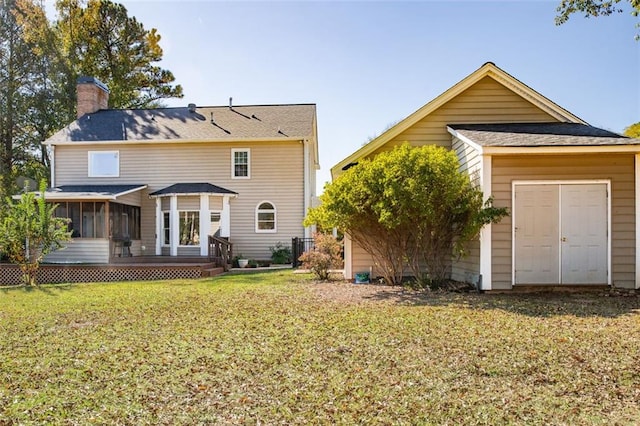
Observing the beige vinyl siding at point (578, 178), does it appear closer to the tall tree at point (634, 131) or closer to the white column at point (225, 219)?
the white column at point (225, 219)

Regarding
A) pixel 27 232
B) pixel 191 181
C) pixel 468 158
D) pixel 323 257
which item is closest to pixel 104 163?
pixel 191 181

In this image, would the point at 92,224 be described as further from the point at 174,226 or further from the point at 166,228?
the point at 174,226

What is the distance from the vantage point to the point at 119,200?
55.8 ft

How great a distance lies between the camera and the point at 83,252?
16.6 meters

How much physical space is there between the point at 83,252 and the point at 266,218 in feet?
23.5

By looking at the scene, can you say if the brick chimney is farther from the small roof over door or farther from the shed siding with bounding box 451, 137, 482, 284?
the shed siding with bounding box 451, 137, 482, 284

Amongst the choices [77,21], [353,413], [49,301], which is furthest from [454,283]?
[77,21]

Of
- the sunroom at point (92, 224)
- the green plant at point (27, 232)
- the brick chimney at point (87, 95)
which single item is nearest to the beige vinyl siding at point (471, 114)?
the green plant at point (27, 232)

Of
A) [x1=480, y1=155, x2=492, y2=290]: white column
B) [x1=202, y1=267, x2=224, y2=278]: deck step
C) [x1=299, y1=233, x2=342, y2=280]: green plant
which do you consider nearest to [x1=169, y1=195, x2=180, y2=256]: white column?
[x1=202, y1=267, x2=224, y2=278]: deck step

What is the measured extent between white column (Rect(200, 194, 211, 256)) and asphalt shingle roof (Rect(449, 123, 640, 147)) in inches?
398

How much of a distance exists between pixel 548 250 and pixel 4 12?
1234 inches

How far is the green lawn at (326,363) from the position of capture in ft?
11.7

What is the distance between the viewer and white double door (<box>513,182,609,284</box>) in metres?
9.50

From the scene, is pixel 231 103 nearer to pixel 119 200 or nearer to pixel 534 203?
pixel 119 200
